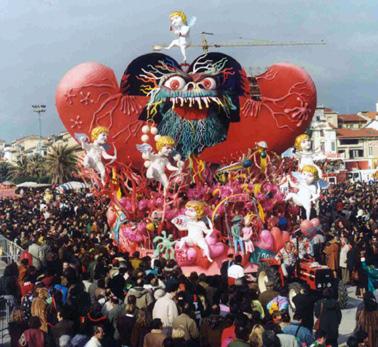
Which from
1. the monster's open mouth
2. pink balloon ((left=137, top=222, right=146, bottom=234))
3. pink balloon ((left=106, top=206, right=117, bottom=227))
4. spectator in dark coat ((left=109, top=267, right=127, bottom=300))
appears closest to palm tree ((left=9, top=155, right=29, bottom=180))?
pink balloon ((left=106, top=206, right=117, bottom=227))

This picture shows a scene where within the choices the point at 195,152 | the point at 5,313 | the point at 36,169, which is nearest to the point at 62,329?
the point at 5,313

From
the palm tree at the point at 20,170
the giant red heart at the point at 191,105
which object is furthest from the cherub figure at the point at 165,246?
the palm tree at the point at 20,170

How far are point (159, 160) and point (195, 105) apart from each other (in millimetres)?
3107

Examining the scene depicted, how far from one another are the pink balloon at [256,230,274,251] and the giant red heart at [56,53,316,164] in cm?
464

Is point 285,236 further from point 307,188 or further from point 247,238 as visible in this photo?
point 307,188

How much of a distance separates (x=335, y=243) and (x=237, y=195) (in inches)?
122

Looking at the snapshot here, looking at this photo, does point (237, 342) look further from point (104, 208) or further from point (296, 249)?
point (104, 208)

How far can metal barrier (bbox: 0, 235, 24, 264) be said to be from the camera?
14711mm

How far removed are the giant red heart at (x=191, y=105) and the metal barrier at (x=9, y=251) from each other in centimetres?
394

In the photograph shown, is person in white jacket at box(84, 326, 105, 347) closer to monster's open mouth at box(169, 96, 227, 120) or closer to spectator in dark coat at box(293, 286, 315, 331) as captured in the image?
spectator in dark coat at box(293, 286, 315, 331)

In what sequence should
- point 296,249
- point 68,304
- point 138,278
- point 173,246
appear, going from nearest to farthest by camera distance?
point 68,304, point 138,278, point 296,249, point 173,246

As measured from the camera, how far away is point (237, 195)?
15258mm

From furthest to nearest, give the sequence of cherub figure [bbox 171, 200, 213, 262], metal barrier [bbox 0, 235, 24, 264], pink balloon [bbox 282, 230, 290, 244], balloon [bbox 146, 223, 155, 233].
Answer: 1. balloon [bbox 146, 223, 155, 233]
2. pink balloon [bbox 282, 230, 290, 244]
3. metal barrier [bbox 0, 235, 24, 264]
4. cherub figure [bbox 171, 200, 213, 262]

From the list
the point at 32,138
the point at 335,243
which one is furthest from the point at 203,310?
the point at 32,138
